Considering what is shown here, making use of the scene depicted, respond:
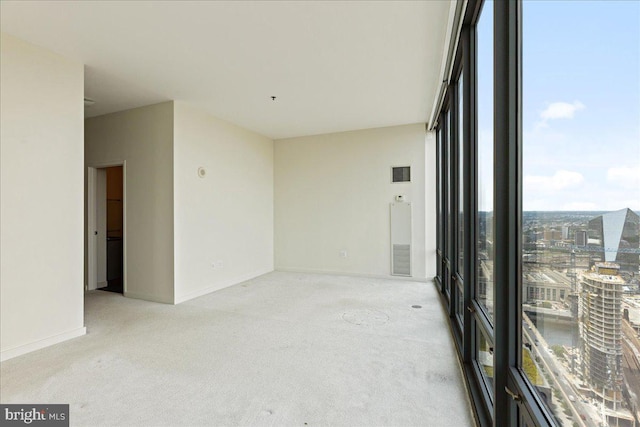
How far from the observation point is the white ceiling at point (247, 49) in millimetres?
2359

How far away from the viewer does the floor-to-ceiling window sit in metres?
0.70

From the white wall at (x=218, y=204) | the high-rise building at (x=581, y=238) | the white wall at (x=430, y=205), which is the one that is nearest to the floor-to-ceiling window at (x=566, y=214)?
the high-rise building at (x=581, y=238)

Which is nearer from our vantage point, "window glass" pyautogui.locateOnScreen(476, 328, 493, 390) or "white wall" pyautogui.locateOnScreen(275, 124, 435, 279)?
"window glass" pyautogui.locateOnScreen(476, 328, 493, 390)

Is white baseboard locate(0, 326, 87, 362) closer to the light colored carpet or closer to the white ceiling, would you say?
the light colored carpet

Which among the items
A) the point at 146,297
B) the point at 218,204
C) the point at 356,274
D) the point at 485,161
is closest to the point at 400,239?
the point at 356,274

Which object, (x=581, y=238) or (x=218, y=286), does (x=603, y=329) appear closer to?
(x=581, y=238)

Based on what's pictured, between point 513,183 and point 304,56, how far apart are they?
8.07 ft

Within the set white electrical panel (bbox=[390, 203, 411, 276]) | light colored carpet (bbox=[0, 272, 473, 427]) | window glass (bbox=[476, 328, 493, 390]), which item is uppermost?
white electrical panel (bbox=[390, 203, 411, 276])

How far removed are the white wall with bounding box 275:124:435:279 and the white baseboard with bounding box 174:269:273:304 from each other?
2.50ft

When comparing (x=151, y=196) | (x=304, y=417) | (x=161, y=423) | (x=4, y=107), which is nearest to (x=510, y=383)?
(x=304, y=417)

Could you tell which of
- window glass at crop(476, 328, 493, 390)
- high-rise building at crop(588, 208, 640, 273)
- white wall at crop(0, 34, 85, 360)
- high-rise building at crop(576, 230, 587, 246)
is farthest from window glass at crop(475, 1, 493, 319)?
white wall at crop(0, 34, 85, 360)

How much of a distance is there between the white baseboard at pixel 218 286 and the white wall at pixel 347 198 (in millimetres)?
762

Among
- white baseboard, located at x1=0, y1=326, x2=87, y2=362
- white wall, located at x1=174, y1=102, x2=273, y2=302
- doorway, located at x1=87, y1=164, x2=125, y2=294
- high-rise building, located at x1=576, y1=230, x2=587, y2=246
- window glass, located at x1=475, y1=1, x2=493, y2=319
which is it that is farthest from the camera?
doorway, located at x1=87, y1=164, x2=125, y2=294

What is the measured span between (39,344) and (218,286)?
2335 millimetres
